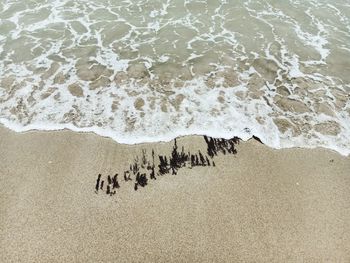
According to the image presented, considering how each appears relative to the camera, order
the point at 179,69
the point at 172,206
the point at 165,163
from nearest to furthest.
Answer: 1. the point at 172,206
2. the point at 165,163
3. the point at 179,69

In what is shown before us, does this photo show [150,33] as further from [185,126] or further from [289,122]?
[289,122]

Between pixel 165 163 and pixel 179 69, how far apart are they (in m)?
3.09

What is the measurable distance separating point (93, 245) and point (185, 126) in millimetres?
2919

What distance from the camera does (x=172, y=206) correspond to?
5441 mm

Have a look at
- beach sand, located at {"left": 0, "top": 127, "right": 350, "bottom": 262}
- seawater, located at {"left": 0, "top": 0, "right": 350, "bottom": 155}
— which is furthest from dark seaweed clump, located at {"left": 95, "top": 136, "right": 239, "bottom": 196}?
seawater, located at {"left": 0, "top": 0, "right": 350, "bottom": 155}

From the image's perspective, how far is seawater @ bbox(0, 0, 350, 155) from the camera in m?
6.96

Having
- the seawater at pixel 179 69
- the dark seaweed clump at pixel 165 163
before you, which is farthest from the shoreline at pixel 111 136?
the dark seaweed clump at pixel 165 163

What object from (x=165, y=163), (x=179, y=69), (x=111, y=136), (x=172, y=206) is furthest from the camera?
(x=179, y=69)

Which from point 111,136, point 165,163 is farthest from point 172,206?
point 111,136

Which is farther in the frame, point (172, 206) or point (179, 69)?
point (179, 69)

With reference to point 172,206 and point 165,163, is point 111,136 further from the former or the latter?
point 172,206

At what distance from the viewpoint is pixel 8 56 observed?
8.78 meters

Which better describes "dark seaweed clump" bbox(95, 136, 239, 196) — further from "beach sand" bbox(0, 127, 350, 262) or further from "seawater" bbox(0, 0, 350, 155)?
"seawater" bbox(0, 0, 350, 155)

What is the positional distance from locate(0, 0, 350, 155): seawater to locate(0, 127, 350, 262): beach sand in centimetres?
52
